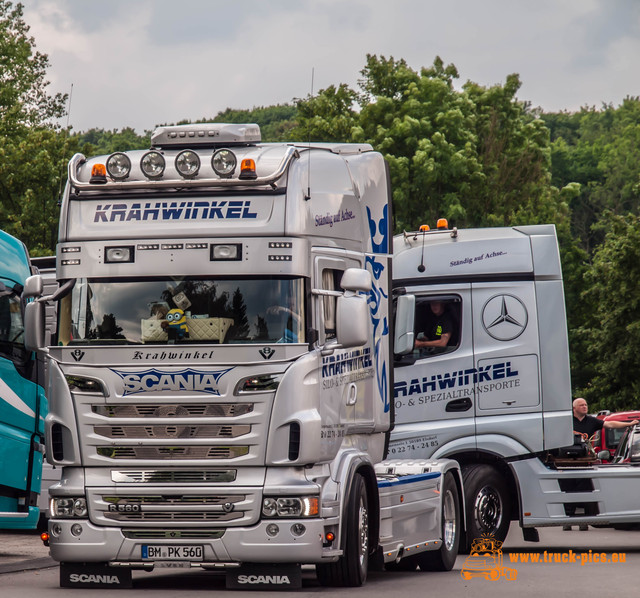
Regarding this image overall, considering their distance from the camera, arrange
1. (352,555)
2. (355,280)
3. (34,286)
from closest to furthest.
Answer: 1. (355,280)
2. (352,555)
3. (34,286)

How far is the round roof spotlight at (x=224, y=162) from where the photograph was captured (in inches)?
442

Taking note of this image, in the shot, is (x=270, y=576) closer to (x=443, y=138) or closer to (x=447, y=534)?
(x=447, y=534)

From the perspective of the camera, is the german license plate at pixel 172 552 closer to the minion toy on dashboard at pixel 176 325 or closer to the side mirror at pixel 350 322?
the minion toy on dashboard at pixel 176 325

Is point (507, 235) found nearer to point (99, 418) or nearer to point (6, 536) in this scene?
point (99, 418)

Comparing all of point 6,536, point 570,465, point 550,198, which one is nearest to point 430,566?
point 570,465

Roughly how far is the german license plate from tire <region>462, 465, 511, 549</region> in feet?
18.2

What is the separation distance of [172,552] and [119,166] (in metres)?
3.26

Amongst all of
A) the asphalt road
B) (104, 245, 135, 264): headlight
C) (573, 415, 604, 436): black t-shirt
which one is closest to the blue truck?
the asphalt road

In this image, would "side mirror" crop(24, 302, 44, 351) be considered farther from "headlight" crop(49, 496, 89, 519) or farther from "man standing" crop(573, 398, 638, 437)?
"man standing" crop(573, 398, 638, 437)

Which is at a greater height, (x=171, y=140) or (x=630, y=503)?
(x=171, y=140)

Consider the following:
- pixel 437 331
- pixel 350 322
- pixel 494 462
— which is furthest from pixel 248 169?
pixel 494 462

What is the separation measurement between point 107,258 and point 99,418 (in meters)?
1.32

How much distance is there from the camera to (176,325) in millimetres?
10891

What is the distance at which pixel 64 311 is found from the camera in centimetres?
1112
